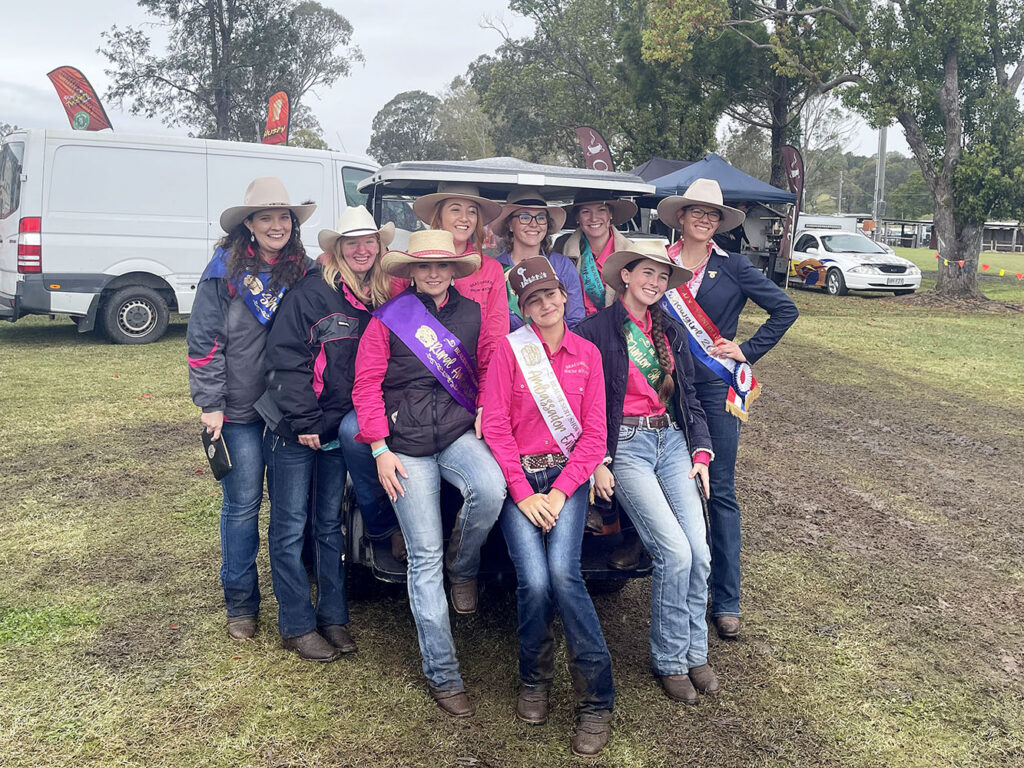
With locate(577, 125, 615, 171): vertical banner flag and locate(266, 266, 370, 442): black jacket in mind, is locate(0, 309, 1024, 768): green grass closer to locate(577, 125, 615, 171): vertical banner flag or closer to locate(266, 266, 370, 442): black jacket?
locate(266, 266, 370, 442): black jacket

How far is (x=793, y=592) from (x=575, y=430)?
1739mm

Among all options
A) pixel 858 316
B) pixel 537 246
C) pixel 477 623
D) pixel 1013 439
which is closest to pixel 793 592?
pixel 477 623

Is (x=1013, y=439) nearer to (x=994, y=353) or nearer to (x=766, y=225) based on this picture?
(x=994, y=353)

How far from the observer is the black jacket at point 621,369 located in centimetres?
345

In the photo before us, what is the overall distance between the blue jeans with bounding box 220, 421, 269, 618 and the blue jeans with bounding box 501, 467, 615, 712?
118 centimetres

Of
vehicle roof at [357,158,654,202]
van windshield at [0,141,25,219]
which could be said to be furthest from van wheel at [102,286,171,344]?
vehicle roof at [357,158,654,202]

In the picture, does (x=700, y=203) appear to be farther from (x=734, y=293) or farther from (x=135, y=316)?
(x=135, y=316)

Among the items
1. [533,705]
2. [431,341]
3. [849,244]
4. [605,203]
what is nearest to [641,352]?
[431,341]

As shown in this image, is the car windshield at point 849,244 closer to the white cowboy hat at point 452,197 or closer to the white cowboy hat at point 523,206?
the white cowboy hat at point 523,206

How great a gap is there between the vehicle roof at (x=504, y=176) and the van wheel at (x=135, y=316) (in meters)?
7.65

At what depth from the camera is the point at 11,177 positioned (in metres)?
10.2

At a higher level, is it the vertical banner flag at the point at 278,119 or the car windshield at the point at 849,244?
the vertical banner flag at the point at 278,119

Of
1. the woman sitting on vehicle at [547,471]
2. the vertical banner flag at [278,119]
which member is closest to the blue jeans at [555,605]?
the woman sitting on vehicle at [547,471]

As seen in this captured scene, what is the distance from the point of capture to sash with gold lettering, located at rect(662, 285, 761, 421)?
380 cm
